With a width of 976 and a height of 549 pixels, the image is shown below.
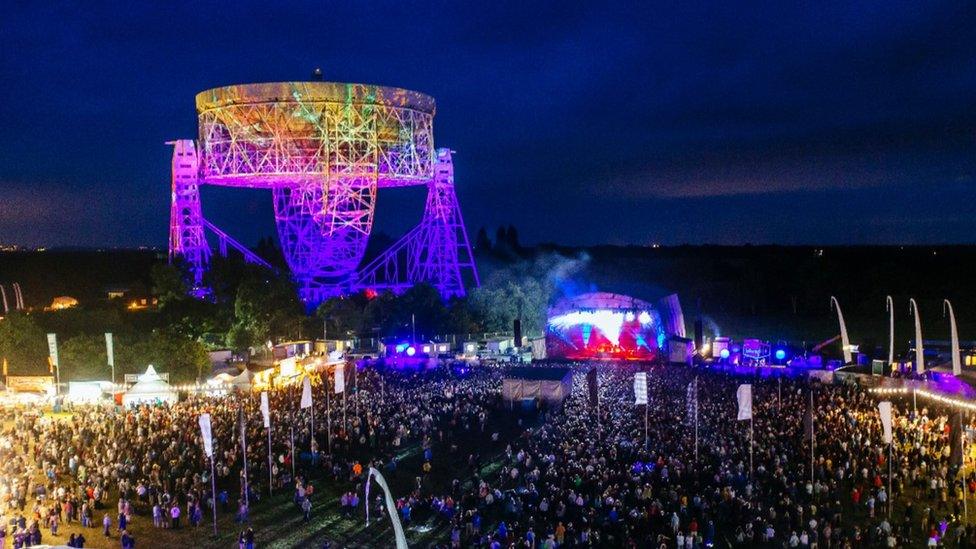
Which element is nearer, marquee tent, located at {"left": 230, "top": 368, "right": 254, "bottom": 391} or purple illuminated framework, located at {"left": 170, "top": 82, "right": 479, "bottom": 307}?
marquee tent, located at {"left": 230, "top": 368, "right": 254, "bottom": 391}

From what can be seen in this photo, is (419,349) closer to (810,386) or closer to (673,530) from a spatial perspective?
(810,386)

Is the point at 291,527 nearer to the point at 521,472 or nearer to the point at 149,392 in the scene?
the point at 521,472

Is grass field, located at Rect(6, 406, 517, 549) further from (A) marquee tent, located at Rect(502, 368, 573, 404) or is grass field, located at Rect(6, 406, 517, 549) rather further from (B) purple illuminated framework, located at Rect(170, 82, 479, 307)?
(B) purple illuminated framework, located at Rect(170, 82, 479, 307)

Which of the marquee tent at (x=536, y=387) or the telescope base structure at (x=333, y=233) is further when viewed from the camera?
the telescope base structure at (x=333, y=233)

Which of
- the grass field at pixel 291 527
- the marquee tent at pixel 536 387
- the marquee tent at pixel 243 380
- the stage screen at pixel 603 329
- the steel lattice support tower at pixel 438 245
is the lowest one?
the grass field at pixel 291 527

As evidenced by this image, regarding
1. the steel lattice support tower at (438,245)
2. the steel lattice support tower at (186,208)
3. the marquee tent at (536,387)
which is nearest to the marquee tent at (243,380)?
the marquee tent at (536,387)

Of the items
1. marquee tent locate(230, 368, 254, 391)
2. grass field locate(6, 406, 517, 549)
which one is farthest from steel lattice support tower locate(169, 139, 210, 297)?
grass field locate(6, 406, 517, 549)

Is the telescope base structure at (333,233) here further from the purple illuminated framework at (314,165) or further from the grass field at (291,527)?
the grass field at (291,527)
